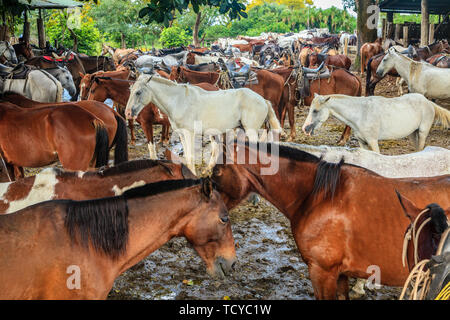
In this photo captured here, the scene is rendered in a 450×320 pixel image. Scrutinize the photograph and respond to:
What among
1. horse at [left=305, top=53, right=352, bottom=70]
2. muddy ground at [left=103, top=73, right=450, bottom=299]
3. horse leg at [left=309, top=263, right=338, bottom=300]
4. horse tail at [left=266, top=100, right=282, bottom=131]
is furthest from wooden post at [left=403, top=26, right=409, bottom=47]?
horse leg at [left=309, top=263, right=338, bottom=300]

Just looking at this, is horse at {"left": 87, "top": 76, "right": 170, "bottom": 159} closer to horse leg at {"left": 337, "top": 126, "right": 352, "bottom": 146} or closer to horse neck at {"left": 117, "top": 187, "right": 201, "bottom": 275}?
horse leg at {"left": 337, "top": 126, "right": 352, "bottom": 146}

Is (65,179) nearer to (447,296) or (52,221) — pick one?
(52,221)

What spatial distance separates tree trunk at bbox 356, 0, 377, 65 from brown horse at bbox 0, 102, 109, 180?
1433 centimetres

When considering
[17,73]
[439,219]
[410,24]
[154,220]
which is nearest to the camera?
[439,219]

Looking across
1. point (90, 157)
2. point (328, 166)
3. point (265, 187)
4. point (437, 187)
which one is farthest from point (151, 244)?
point (90, 157)

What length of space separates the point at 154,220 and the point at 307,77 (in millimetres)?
8426

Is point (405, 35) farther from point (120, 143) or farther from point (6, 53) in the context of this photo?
point (120, 143)

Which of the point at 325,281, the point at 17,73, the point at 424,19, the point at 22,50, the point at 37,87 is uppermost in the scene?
the point at 424,19

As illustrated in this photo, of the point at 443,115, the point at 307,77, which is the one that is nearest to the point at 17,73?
the point at 307,77

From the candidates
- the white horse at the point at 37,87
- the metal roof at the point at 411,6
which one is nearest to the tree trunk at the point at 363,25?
the metal roof at the point at 411,6

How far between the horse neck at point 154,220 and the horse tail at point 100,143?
2.91 m

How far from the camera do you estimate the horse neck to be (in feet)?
8.37

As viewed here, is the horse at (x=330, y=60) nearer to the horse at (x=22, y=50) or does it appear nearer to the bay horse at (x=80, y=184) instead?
the horse at (x=22, y=50)

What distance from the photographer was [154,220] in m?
2.58
